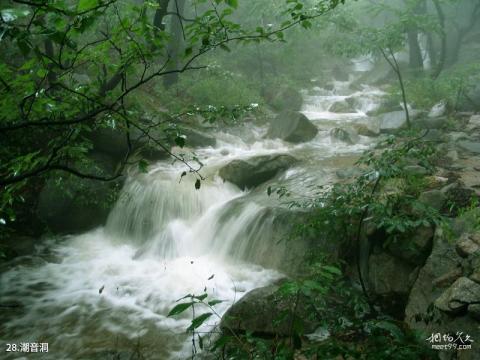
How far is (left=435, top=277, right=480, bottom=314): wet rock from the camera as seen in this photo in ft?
9.89

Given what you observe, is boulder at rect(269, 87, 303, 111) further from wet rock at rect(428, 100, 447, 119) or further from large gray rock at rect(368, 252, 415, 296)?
large gray rock at rect(368, 252, 415, 296)

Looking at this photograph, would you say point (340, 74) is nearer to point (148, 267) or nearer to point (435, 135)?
point (435, 135)

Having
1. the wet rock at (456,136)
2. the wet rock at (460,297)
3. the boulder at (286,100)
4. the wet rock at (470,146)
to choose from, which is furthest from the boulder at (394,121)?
the wet rock at (460,297)

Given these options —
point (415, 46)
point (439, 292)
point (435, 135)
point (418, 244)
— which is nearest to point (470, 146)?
point (435, 135)

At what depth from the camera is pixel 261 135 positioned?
1235 centimetres

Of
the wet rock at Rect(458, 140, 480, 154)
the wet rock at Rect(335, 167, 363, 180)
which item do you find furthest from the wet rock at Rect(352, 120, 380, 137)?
the wet rock at Rect(335, 167, 363, 180)

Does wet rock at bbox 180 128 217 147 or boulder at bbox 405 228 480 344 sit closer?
boulder at bbox 405 228 480 344

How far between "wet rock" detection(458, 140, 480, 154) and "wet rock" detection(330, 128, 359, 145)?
3.34 m

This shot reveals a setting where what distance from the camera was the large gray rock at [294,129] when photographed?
1118 centimetres

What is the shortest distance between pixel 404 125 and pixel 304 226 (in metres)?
7.74

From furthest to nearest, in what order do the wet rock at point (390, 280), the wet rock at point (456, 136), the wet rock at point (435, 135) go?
1. the wet rock at point (435, 135)
2. the wet rock at point (456, 136)
3. the wet rock at point (390, 280)

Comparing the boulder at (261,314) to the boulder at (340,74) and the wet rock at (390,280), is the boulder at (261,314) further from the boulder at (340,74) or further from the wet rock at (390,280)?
the boulder at (340,74)

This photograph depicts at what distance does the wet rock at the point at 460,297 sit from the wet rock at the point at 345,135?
7.90 metres

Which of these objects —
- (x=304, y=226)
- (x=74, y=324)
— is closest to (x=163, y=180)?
(x=74, y=324)
